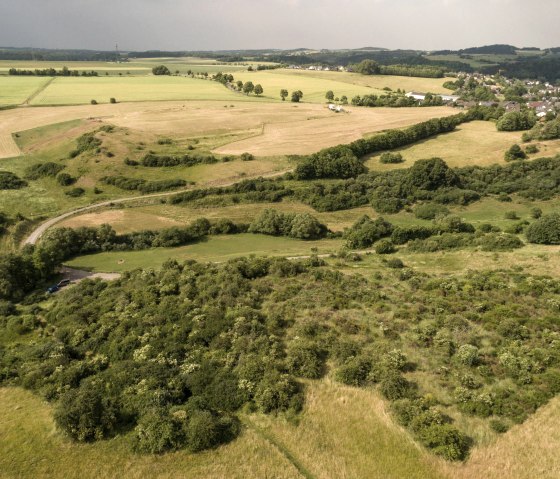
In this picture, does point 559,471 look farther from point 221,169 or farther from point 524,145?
point 524,145

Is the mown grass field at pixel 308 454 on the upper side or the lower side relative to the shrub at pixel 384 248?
upper

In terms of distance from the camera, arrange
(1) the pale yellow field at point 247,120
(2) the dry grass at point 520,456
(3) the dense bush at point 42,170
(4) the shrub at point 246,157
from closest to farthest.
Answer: (2) the dry grass at point 520,456, (3) the dense bush at point 42,170, (4) the shrub at point 246,157, (1) the pale yellow field at point 247,120

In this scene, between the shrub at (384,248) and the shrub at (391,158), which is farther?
the shrub at (391,158)

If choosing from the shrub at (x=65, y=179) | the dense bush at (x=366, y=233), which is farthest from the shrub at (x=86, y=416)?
the shrub at (x=65, y=179)

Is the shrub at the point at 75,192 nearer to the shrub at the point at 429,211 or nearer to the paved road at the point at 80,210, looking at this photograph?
the paved road at the point at 80,210

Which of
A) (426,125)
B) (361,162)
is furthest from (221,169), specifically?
(426,125)

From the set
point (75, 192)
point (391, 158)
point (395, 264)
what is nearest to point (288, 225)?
point (395, 264)

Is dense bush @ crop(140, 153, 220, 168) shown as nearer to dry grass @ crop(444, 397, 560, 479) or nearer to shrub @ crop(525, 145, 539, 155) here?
shrub @ crop(525, 145, 539, 155)
